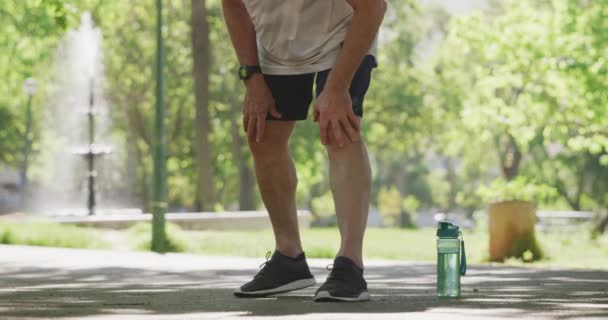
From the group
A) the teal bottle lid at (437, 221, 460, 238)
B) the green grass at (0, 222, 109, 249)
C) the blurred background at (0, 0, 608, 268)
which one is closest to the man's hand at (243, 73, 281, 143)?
the teal bottle lid at (437, 221, 460, 238)

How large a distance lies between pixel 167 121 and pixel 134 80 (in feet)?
6.40

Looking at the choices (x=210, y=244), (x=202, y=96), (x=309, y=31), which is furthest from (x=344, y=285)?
(x=202, y=96)

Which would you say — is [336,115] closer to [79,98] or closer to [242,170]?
[242,170]

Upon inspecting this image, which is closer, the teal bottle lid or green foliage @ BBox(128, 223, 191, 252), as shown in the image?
the teal bottle lid

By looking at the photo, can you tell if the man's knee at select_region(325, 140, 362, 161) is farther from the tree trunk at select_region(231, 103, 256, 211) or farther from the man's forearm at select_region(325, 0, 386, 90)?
the tree trunk at select_region(231, 103, 256, 211)

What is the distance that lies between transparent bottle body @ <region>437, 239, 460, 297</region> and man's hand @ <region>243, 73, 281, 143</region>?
93 centimetres

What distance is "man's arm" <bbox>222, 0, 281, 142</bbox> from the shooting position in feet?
18.8

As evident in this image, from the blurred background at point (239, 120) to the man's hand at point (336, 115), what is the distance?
1120cm

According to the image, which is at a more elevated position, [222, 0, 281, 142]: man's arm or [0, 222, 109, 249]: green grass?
[222, 0, 281, 142]: man's arm

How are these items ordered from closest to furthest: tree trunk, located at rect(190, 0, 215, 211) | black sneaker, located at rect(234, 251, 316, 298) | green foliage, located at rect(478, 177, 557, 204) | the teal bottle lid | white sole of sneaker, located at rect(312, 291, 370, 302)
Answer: white sole of sneaker, located at rect(312, 291, 370, 302), the teal bottle lid, black sneaker, located at rect(234, 251, 316, 298), green foliage, located at rect(478, 177, 557, 204), tree trunk, located at rect(190, 0, 215, 211)

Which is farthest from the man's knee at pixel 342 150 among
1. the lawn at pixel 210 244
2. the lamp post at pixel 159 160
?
the lamp post at pixel 159 160

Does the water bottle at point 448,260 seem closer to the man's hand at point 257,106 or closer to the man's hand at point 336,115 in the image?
the man's hand at point 336,115

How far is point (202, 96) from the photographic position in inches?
1282

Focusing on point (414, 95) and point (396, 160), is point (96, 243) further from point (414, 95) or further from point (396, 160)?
point (396, 160)
